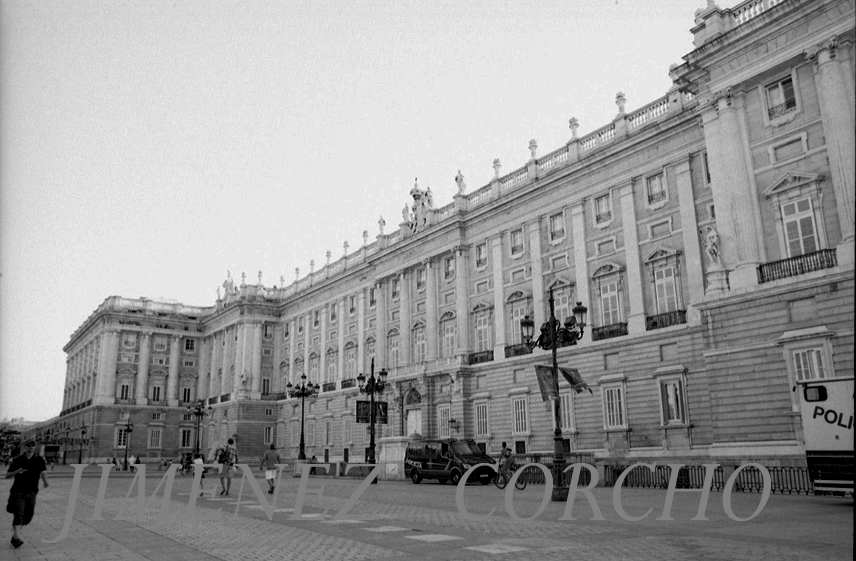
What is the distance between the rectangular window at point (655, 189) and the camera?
107 ft

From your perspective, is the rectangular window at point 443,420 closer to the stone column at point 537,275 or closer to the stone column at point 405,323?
the stone column at point 405,323

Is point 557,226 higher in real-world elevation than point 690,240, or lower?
higher

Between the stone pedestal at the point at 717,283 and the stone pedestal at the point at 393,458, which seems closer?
the stone pedestal at the point at 717,283

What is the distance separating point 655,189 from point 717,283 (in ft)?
30.3

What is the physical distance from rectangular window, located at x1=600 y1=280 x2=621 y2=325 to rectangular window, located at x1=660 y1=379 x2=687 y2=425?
452 centimetres

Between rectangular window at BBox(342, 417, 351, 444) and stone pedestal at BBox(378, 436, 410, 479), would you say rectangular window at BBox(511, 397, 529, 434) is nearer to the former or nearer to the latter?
stone pedestal at BBox(378, 436, 410, 479)

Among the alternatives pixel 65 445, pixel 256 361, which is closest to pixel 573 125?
pixel 256 361

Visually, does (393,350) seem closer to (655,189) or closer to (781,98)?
(655,189)

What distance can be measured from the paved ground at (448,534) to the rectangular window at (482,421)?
22.3m

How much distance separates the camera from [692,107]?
30703mm

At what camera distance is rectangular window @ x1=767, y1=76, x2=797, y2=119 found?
80.5ft

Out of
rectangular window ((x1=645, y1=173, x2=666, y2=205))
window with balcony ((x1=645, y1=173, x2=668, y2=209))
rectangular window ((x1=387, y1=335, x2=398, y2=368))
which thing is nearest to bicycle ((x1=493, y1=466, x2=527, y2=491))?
window with balcony ((x1=645, y1=173, x2=668, y2=209))

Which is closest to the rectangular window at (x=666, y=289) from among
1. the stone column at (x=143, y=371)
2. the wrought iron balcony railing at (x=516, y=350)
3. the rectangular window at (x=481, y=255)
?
the wrought iron balcony railing at (x=516, y=350)

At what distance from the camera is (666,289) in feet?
104
